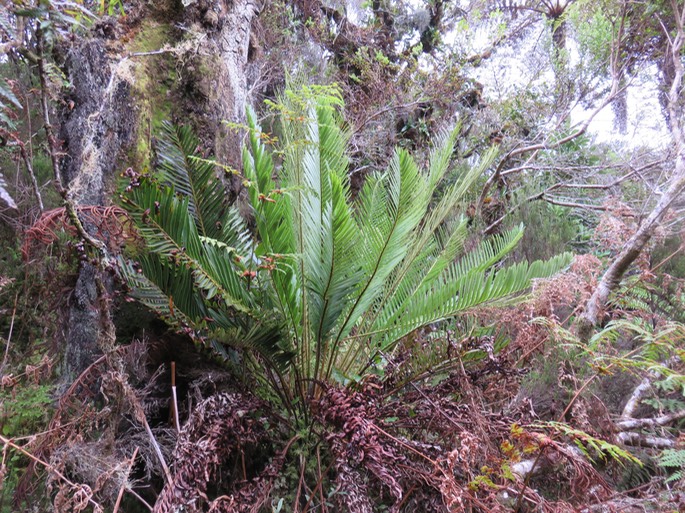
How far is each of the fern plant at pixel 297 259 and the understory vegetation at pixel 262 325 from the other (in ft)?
0.05

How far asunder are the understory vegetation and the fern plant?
0.01 meters

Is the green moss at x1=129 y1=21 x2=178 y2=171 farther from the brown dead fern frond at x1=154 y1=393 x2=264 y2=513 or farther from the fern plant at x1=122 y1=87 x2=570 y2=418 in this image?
the brown dead fern frond at x1=154 y1=393 x2=264 y2=513

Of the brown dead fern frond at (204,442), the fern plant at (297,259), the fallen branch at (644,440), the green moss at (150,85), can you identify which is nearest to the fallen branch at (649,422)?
the fallen branch at (644,440)

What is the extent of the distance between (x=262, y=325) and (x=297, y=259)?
41 centimetres

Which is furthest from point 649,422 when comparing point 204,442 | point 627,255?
point 204,442

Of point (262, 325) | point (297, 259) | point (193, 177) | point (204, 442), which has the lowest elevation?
point (204, 442)

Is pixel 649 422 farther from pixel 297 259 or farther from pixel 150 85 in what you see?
pixel 150 85

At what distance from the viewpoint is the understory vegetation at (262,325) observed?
1637 millimetres

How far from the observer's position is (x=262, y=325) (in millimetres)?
1898

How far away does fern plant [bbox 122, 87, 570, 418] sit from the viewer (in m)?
1.87

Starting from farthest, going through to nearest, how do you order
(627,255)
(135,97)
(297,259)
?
(627,255), (135,97), (297,259)

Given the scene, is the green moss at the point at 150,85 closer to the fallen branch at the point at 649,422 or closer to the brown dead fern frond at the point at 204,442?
the brown dead fern frond at the point at 204,442

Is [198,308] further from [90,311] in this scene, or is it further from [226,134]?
[226,134]

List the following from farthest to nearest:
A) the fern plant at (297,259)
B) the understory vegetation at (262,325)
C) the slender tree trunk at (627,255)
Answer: the slender tree trunk at (627,255), the fern plant at (297,259), the understory vegetation at (262,325)
